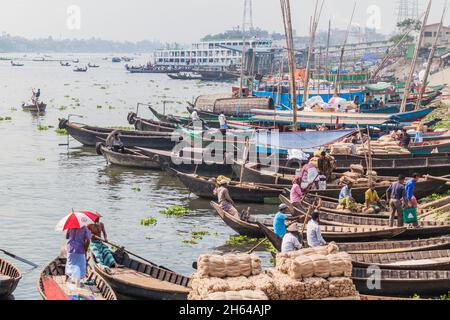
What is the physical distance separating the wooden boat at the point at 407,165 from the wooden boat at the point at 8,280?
14.9 m

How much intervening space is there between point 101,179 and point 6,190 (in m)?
4.27

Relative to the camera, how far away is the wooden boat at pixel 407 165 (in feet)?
99.4

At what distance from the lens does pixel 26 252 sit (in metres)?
23.4

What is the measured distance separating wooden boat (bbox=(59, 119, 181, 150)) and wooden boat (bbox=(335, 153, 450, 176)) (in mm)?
12775

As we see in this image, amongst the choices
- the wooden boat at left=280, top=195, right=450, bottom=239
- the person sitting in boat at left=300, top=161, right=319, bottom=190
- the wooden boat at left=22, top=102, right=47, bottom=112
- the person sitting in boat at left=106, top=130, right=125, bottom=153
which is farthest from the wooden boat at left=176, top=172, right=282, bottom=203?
the wooden boat at left=22, top=102, right=47, bottom=112

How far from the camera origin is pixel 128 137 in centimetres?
4206

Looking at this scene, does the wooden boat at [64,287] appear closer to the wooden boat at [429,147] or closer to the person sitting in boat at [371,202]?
the person sitting in boat at [371,202]

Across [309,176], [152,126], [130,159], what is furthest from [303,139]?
[152,126]

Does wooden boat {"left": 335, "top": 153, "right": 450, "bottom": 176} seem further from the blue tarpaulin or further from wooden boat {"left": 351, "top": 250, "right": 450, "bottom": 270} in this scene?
wooden boat {"left": 351, "top": 250, "right": 450, "bottom": 270}

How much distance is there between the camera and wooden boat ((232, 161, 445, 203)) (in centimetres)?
2712

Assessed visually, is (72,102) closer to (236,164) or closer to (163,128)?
(163,128)

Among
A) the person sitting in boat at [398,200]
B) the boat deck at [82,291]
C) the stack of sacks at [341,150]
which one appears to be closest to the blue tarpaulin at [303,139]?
the stack of sacks at [341,150]

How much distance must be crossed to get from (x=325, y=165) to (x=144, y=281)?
488 inches

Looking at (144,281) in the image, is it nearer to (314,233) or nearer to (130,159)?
(314,233)
